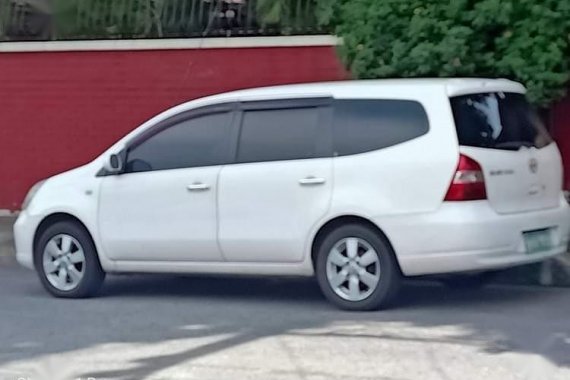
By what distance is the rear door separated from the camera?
9289 millimetres

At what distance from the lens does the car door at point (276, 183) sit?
31.5 ft

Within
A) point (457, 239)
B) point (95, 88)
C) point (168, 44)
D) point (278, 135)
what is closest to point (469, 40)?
point (278, 135)

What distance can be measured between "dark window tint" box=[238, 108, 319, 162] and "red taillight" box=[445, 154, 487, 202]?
1.11 meters

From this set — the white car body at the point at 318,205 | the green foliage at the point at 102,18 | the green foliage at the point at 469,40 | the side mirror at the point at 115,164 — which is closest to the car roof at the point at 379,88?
the white car body at the point at 318,205

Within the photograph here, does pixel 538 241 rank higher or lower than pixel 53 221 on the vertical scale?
higher

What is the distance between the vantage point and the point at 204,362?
26.5ft

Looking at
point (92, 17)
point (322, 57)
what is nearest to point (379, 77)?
point (322, 57)

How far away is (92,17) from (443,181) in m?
6.61

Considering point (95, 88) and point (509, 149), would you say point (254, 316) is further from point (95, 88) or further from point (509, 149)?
point (95, 88)

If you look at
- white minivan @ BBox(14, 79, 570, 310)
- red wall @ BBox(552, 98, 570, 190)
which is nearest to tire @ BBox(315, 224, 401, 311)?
white minivan @ BBox(14, 79, 570, 310)

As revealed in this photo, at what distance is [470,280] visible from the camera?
10641mm

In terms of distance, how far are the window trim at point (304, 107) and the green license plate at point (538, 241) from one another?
5.00ft

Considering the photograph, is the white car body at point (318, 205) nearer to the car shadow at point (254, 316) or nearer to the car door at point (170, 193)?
the car door at point (170, 193)

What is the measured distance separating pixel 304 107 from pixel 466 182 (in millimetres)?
1436
